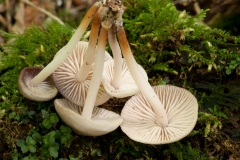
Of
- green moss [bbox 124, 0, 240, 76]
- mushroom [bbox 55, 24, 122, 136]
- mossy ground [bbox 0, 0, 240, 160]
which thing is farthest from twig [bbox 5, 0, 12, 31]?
mushroom [bbox 55, 24, 122, 136]

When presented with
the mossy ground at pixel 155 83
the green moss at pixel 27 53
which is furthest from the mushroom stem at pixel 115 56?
the green moss at pixel 27 53

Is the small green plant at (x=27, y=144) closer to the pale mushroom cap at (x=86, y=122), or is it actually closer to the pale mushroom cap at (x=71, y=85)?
the pale mushroom cap at (x=86, y=122)

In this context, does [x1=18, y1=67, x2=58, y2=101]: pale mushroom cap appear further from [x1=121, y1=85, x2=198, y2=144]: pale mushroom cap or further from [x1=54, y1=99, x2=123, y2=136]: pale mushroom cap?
[x1=121, y1=85, x2=198, y2=144]: pale mushroom cap

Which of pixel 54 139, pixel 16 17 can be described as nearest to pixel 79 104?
pixel 54 139

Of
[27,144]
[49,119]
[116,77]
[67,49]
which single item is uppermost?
[67,49]

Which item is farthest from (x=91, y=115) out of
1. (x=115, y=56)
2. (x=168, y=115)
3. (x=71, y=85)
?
(x=168, y=115)

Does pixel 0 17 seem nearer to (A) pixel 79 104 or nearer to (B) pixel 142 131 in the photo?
(A) pixel 79 104

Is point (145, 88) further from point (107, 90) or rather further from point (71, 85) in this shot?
point (71, 85)
